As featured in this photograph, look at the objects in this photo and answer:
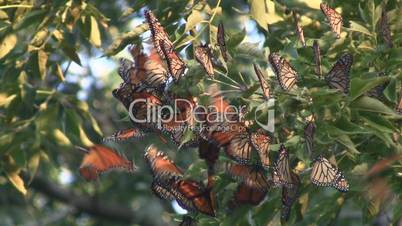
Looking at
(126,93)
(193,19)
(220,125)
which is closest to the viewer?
(220,125)

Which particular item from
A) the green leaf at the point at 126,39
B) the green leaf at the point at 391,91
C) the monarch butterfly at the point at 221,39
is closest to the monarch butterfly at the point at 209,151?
the monarch butterfly at the point at 221,39

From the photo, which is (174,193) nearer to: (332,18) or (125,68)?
(125,68)

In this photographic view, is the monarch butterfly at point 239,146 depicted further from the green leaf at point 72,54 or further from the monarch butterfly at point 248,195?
the green leaf at point 72,54

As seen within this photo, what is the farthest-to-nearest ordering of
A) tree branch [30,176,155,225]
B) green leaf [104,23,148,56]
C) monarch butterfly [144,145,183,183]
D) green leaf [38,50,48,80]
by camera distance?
1. tree branch [30,176,155,225]
2. green leaf [38,50,48,80]
3. green leaf [104,23,148,56]
4. monarch butterfly [144,145,183,183]

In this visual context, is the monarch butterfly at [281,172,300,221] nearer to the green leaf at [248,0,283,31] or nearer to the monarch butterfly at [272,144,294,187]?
the monarch butterfly at [272,144,294,187]

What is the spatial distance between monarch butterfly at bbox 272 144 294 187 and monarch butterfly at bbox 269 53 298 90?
191mm

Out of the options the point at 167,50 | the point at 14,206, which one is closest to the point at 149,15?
the point at 167,50

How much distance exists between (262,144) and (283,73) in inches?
8.9

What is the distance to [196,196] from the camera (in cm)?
297

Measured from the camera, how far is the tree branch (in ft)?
26.2

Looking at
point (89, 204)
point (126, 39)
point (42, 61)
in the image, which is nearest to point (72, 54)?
point (42, 61)

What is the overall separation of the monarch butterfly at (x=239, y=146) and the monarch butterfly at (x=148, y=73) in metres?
0.29

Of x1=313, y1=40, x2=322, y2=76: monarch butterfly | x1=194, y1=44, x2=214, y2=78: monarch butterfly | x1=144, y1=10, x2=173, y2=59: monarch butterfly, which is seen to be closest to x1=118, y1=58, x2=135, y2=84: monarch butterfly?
x1=144, y1=10, x2=173, y2=59: monarch butterfly

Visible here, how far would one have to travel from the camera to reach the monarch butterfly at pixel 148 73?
2938 mm
